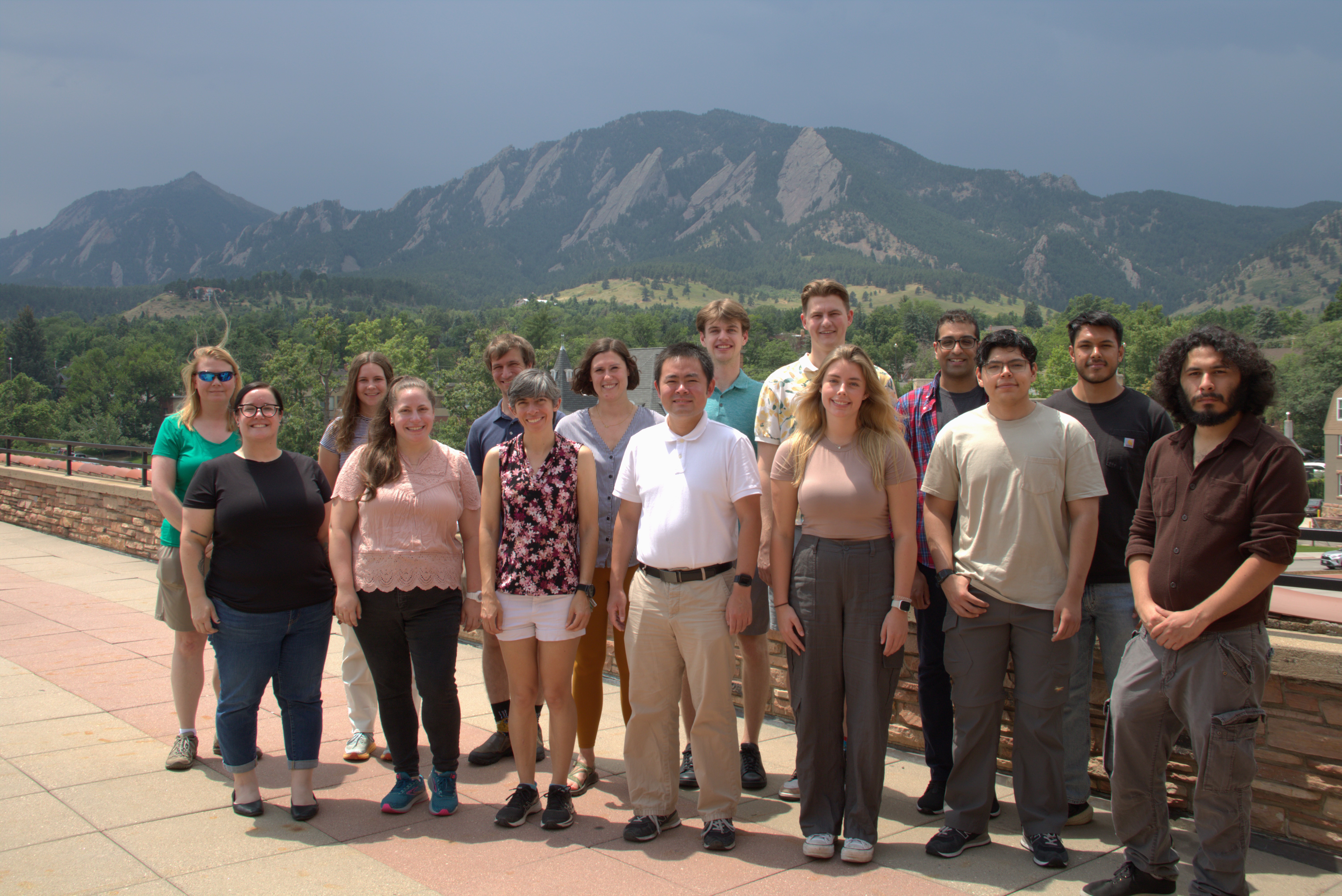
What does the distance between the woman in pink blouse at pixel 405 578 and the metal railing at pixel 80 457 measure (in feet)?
19.0

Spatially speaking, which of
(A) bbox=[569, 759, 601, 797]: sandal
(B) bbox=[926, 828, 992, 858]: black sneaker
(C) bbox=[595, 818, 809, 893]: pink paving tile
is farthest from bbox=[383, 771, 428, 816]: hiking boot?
(B) bbox=[926, 828, 992, 858]: black sneaker

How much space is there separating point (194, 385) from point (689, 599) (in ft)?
9.20

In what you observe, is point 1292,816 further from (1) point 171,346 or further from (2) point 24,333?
(2) point 24,333

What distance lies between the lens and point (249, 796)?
12.5ft

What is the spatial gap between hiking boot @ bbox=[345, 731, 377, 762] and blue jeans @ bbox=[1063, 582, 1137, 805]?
3.30 meters

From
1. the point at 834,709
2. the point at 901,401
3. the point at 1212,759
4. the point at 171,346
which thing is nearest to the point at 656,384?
the point at 901,401

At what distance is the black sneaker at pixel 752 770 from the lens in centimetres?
416

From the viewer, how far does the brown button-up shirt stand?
2.82 metres

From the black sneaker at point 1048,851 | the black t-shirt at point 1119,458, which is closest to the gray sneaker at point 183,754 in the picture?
the black sneaker at point 1048,851

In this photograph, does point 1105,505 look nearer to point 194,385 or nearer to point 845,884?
point 845,884

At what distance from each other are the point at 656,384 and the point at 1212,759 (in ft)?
7.96

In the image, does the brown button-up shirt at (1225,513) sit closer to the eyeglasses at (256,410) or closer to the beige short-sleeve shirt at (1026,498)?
the beige short-sleeve shirt at (1026,498)

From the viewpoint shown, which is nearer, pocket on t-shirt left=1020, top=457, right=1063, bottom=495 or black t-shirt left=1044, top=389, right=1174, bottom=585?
pocket on t-shirt left=1020, top=457, right=1063, bottom=495

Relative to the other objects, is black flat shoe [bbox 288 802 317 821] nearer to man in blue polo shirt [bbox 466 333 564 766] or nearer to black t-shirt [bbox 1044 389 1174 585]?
man in blue polo shirt [bbox 466 333 564 766]
